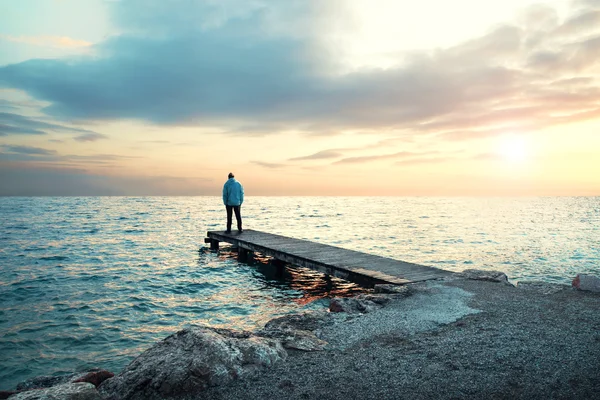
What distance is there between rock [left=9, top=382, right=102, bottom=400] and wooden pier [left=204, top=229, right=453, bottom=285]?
7.21 meters

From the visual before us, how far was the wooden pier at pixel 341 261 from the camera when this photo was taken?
33.6ft

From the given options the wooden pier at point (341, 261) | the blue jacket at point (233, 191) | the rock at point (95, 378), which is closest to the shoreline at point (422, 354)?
the rock at point (95, 378)

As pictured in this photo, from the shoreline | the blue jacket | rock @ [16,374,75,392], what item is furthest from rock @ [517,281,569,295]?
the blue jacket

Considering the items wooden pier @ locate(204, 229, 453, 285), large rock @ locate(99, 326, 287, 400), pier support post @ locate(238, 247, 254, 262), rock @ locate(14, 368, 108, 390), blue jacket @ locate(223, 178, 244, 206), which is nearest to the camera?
large rock @ locate(99, 326, 287, 400)

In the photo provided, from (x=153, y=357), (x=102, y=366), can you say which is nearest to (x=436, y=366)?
(x=153, y=357)

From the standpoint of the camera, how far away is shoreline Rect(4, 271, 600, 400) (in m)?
3.99

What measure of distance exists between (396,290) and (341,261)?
4.16 m

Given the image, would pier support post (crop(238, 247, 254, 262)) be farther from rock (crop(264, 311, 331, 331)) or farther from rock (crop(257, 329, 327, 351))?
rock (crop(257, 329, 327, 351))

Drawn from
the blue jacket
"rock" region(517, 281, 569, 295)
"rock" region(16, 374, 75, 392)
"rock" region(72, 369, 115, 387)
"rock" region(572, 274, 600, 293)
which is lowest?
"rock" region(16, 374, 75, 392)

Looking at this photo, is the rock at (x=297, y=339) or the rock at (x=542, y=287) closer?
the rock at (x=297, y=339)

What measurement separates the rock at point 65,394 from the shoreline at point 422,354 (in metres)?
0.06

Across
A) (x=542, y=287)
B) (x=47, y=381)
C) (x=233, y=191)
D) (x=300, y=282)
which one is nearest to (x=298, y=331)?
(x=47, y=381)

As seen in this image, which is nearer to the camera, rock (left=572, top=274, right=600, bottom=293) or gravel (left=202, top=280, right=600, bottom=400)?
gravel (left=202, top=280, right=600, bottom=400)

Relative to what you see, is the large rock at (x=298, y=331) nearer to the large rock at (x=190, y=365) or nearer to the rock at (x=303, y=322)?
the rock at (x=303, y=322)
